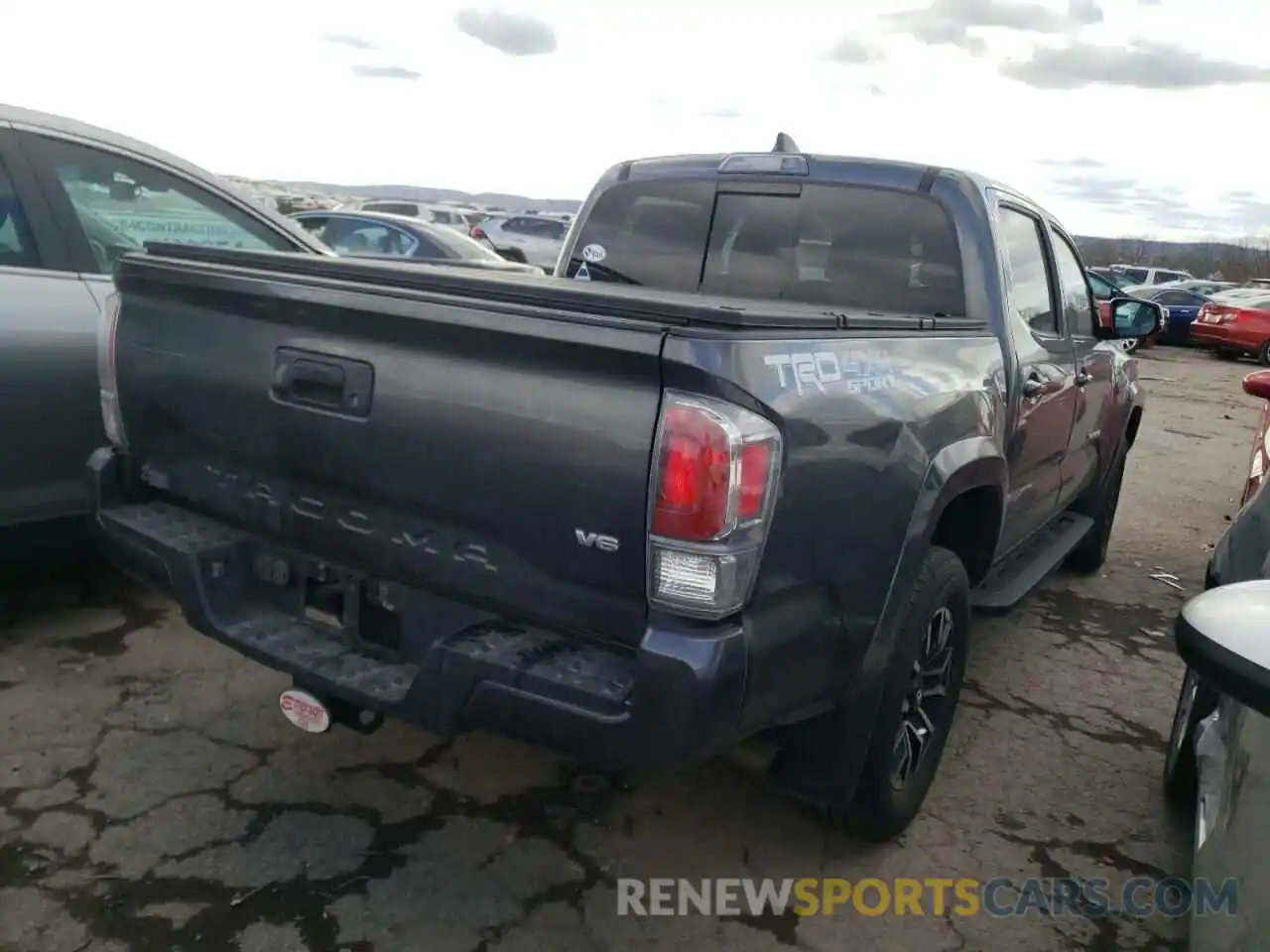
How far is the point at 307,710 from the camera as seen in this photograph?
261 centimetres

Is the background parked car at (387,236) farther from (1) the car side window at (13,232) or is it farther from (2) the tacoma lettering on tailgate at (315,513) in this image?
(2) the tacoma lettering on tailgate at (315,513)

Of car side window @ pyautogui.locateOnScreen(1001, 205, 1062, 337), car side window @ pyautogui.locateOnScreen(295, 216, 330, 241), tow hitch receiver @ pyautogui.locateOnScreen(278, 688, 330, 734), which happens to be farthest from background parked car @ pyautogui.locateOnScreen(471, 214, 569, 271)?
tow hitch receiver @ pyautogui.locateOnScreen(278, 688, 330, 734)

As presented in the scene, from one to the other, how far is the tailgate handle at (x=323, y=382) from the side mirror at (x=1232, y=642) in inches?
67.6

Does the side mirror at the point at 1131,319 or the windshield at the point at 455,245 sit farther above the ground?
the side mirror at the point at 1131,319

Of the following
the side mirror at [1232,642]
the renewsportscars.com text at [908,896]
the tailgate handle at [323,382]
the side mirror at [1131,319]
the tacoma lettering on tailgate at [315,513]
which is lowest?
the renewsportscars.com text at [908,896]

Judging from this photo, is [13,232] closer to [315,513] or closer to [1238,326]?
[315,513]

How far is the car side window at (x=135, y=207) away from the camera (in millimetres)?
3943

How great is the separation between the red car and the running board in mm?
19266

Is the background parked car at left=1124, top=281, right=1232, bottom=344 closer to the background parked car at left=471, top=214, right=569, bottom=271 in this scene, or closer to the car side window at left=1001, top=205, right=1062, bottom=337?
the background parked car at left=471, top=214, right=569, bottom=271

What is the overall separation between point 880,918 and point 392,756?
155 centimetres

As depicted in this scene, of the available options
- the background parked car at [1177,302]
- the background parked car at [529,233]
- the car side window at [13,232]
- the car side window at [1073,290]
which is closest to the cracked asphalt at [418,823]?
the car side window at [13,232]

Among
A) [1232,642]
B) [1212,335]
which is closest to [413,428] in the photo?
[1232,642]

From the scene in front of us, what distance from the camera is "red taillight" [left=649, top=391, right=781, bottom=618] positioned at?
199cm

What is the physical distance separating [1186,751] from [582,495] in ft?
7.55
